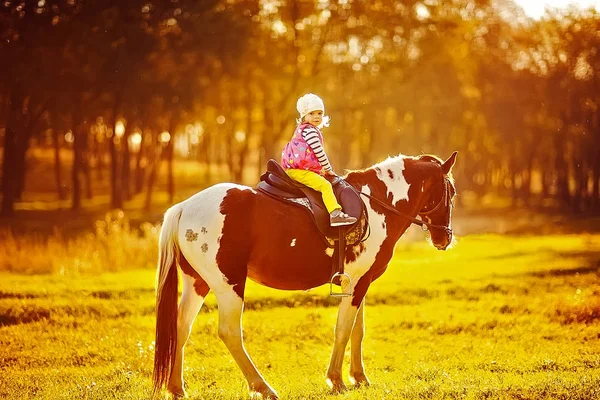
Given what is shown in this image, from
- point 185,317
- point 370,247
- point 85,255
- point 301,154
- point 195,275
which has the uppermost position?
point 301,154

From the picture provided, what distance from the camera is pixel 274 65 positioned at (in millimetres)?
42781

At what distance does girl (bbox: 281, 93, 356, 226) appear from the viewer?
9.40 meters

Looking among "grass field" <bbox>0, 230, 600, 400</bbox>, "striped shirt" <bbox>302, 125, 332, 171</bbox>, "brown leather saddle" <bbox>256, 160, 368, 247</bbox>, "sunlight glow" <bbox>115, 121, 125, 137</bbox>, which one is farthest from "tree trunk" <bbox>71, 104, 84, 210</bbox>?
"striped shirt" <bbox>302, 125, 332, 171</bbox>

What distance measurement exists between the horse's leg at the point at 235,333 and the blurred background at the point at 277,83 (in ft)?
85.9

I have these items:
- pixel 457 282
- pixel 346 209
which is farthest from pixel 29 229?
pixel 346 209

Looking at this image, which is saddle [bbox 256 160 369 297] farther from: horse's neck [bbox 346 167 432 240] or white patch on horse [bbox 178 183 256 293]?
white patch on horse [bbox 178 183 256 293]

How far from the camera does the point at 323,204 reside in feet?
31.4

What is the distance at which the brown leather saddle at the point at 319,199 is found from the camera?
9.55m

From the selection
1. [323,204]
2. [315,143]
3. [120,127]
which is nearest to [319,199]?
[323,204]

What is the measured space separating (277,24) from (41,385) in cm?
3503

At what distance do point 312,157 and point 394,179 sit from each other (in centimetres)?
141

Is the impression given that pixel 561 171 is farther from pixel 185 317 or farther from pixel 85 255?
pixel 185 317

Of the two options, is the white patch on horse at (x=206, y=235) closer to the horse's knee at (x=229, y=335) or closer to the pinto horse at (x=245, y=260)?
the pinto horse at (x=245, y=260)

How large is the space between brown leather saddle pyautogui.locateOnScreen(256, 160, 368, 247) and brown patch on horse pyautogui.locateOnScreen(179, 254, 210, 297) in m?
1.22
